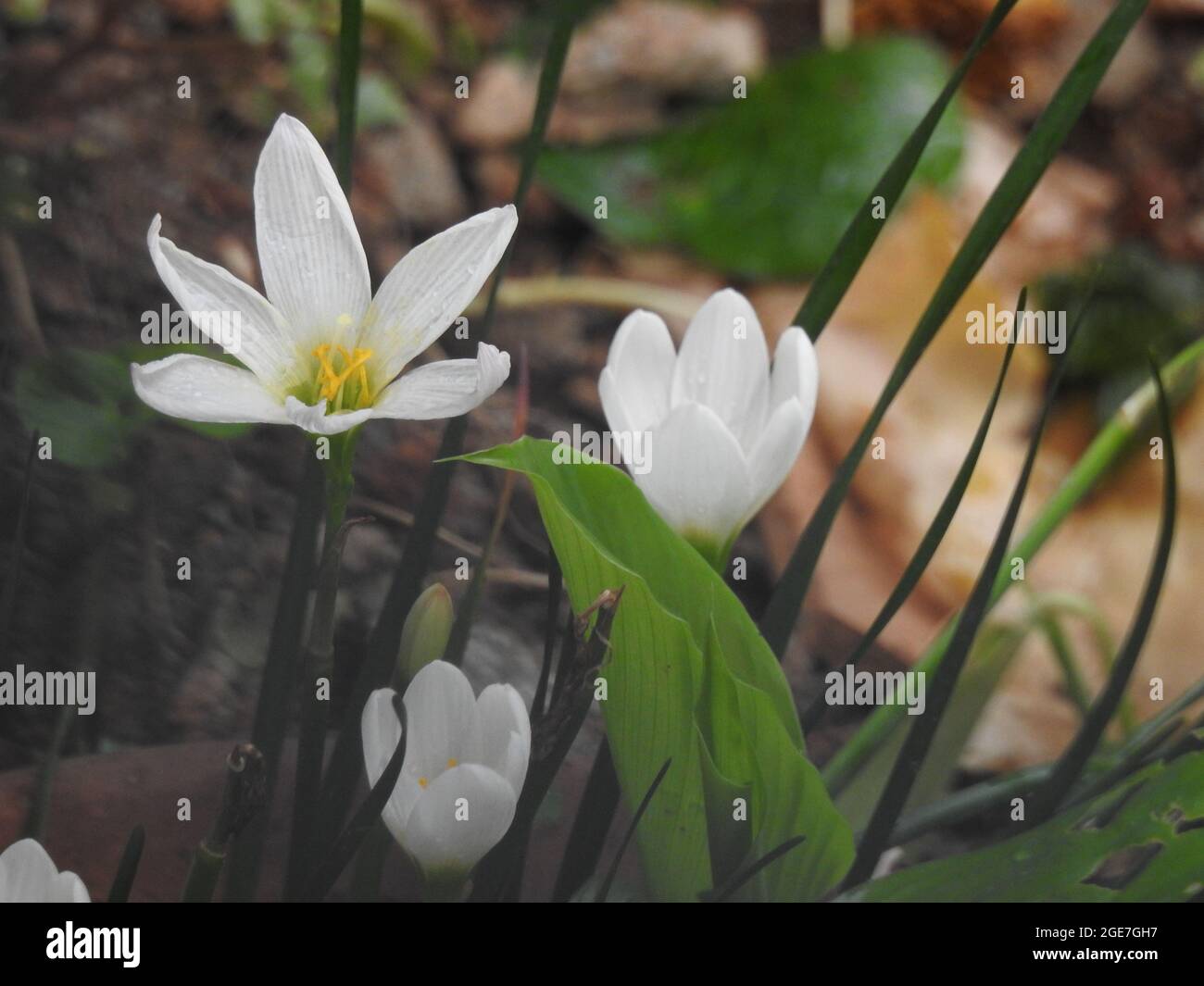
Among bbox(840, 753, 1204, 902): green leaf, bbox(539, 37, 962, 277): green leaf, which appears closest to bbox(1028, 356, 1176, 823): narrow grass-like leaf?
bbox(840, 753, 1204, 902): green leaf

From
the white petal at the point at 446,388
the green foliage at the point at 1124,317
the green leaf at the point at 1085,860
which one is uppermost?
the green foliage at the point at 1124,317

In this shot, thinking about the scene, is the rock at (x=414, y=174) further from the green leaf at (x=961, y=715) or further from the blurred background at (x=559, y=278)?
the green leaf at (x=961, y=715)

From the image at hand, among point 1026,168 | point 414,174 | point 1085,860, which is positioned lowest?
point 1085,860

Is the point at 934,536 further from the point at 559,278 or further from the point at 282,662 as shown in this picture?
the point at 559,278

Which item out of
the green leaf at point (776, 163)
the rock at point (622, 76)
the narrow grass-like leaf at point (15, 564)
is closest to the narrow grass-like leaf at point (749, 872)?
the narrow grass-like leaf at point (15, 564)

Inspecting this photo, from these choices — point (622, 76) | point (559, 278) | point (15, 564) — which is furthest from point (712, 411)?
point (622, 76)
